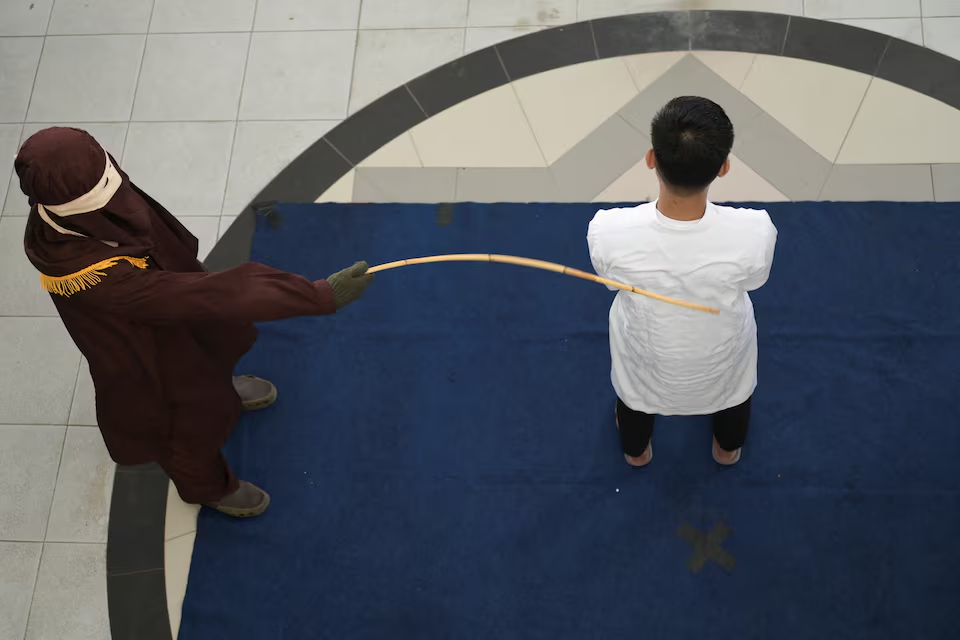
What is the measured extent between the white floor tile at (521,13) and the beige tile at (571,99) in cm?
26

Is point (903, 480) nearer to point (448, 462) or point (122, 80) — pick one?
point (448, 462)

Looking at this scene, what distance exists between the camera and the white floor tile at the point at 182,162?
9.76ft

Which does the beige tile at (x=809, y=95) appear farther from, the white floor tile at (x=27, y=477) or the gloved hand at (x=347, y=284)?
the white floor tile at (x=27, y=477)

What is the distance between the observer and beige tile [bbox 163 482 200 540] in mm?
2418

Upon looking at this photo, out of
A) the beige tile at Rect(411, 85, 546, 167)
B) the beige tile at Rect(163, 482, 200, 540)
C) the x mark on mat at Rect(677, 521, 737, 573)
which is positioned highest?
the beige tile at Rect(411, 85, 546, 167)

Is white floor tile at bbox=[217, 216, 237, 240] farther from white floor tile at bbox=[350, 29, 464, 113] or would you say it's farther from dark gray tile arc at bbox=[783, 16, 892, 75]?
dark gray tile arc at bbox=[783, 16, 892, 75]

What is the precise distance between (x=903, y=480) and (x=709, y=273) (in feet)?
3.94

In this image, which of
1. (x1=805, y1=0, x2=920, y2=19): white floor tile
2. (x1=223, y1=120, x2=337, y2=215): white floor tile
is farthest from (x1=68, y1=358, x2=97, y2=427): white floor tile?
(x1=805, y1=0, x2=920, y2=19): white floor tile

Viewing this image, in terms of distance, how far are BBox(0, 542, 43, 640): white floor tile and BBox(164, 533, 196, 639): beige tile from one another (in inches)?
17.3

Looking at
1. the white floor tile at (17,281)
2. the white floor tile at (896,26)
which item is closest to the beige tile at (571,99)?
the white floor tile at (896,26)

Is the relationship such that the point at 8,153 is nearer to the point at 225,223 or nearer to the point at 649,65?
the point at 225,223

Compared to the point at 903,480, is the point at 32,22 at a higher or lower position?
higher

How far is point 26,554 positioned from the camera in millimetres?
2463

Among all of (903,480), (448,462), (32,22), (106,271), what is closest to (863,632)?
(903,480)
